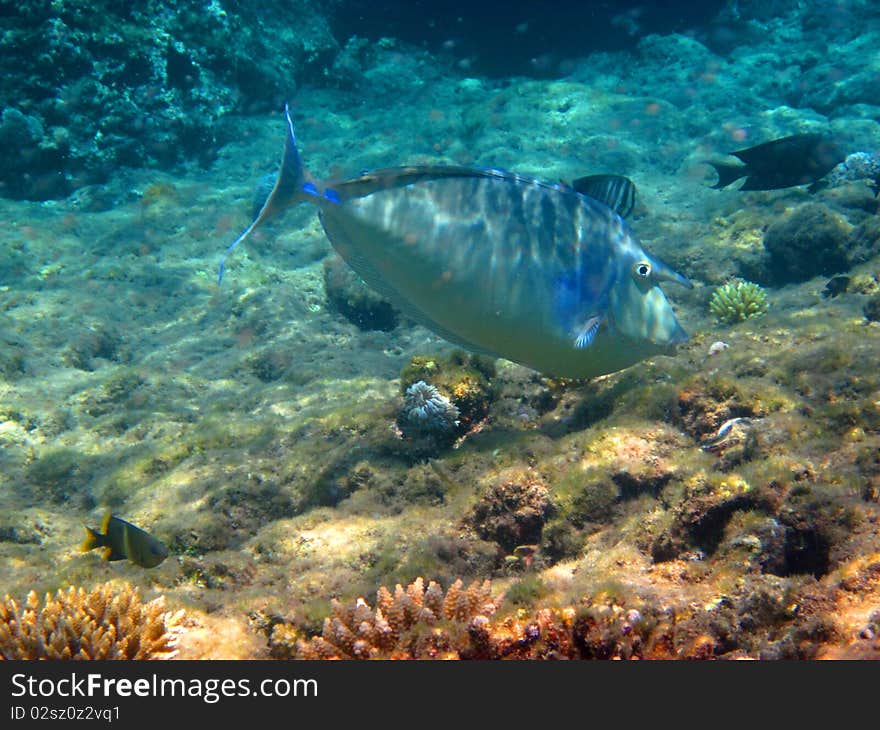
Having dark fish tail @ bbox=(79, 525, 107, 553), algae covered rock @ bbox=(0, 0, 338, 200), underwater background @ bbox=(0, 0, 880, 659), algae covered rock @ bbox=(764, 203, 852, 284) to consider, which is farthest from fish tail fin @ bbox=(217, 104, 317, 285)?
algae covered rock @ bbox=(0, 0, 338, 200)

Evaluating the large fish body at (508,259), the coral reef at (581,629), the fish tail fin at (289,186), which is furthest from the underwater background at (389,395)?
the large fish body at (508,259)

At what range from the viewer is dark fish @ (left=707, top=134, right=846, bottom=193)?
6.95 meters

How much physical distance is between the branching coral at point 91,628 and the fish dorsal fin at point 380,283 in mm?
2157

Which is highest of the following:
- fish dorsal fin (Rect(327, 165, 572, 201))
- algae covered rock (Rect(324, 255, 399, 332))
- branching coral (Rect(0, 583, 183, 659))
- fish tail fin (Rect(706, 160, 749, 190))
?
fish dorsal fin (Rect(327, 165, 572, 201))

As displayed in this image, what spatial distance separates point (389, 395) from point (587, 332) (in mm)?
2483

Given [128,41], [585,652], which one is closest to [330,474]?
[585,652]

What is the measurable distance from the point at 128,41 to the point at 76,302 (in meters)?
7.78

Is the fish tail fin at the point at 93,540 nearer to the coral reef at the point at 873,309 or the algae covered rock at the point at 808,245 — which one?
the coral reef at the point at 873,309

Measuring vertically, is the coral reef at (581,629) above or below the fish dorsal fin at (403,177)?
below

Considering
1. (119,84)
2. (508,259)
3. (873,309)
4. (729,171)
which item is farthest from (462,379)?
(119,84)

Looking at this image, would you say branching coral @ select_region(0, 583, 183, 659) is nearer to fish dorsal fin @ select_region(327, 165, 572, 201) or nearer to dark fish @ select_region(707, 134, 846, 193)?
fish dorsal fin @ select_region(327, 165, 572, 201)

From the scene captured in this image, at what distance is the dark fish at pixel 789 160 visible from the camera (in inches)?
274

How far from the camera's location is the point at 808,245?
20.9ft

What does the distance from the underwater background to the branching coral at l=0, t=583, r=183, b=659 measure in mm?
34
